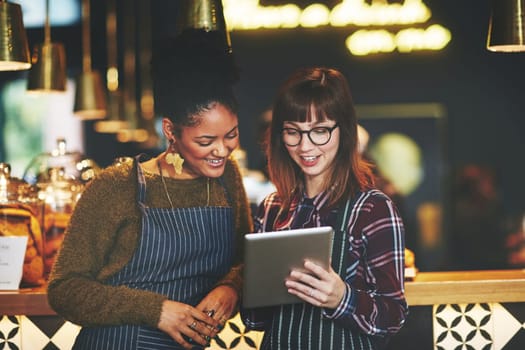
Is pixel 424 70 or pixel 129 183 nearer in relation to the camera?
pixel 129 183

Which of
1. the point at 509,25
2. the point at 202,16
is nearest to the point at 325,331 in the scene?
the point at 202,16

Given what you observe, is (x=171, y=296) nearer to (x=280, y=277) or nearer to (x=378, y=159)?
(x=280, y=277)

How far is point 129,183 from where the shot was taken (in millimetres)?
2590

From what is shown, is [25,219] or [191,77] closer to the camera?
[191,77]

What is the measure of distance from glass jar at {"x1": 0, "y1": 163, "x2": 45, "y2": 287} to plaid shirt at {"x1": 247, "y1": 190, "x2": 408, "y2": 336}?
1.39 meters

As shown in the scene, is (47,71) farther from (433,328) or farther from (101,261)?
(433,328)

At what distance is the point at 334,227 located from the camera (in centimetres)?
251

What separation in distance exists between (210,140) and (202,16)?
0.63 metres

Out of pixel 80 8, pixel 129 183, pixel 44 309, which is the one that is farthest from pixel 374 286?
pixel 80 8

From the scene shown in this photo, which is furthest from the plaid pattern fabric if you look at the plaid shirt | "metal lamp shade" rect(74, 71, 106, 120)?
"metal lamp shade" rect(74, 71, 106, 120)

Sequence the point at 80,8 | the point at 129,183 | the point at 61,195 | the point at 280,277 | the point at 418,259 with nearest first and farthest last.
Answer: the point at 280,277
the point at 129,183
the point at 61,195
the point at 418,259
the point at 80,8

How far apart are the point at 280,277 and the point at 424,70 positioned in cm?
673

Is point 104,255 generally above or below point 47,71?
below

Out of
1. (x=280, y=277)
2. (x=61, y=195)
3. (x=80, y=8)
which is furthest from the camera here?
(x=80, y=8)
